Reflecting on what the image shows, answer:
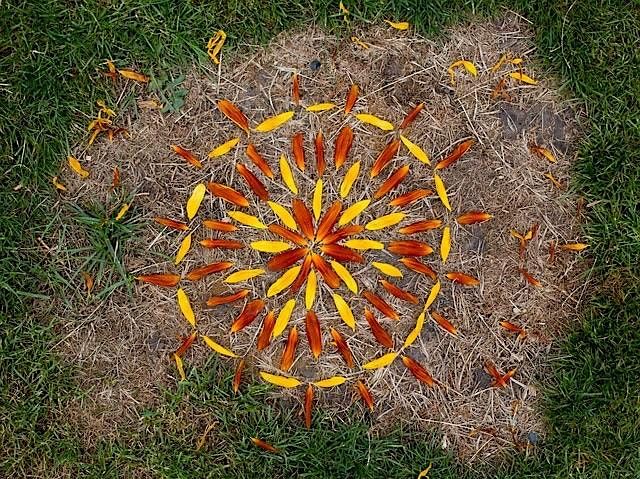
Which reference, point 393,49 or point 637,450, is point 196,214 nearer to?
point 393,49

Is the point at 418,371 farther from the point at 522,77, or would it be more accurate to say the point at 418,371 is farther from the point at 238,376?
the point at 522,77

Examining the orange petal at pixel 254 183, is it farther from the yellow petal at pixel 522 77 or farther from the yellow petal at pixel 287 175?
the yellow petal at pixel 522 77

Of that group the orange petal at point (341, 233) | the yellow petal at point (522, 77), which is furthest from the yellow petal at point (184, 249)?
the yellow petal at point (522, 77)

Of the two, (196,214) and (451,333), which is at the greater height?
(196,214)

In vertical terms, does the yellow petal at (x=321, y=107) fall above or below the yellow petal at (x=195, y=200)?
above

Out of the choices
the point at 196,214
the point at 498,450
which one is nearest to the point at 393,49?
the point at 196,214

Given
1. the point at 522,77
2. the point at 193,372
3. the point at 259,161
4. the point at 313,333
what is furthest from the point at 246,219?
the point at 522,77

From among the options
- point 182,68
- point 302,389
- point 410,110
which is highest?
point 182,68
